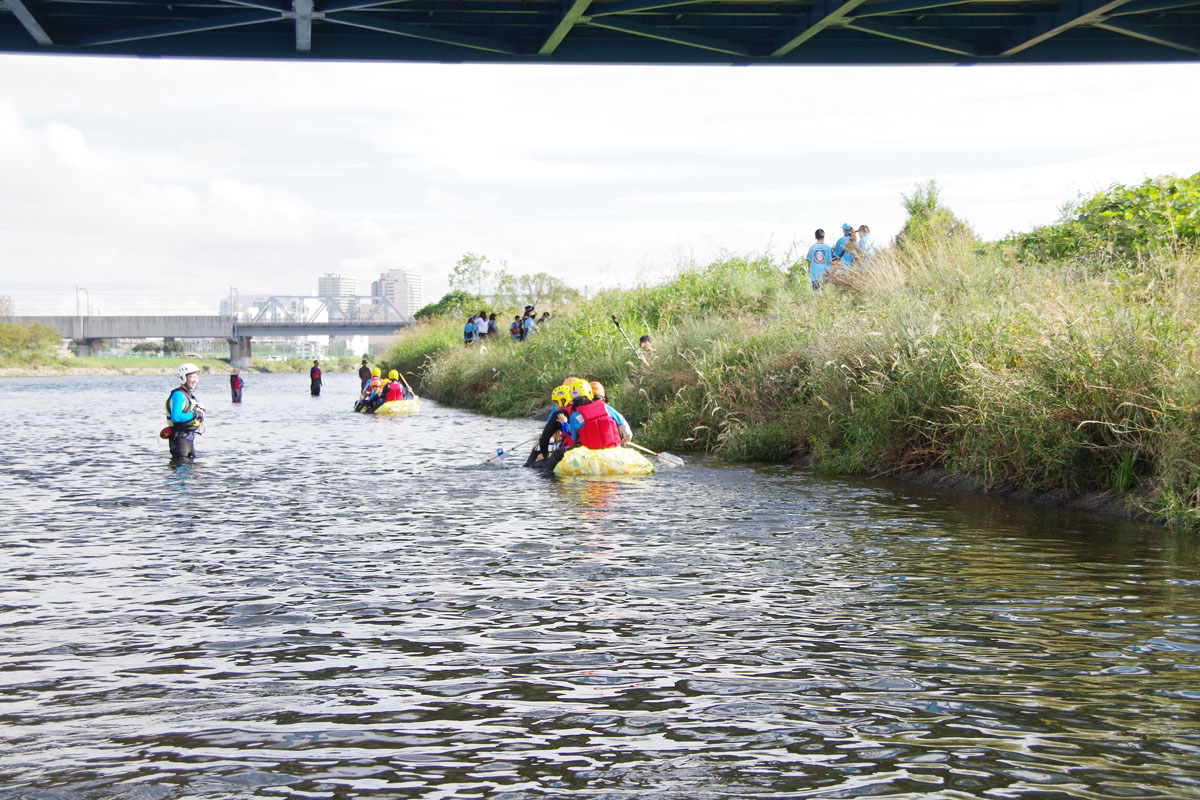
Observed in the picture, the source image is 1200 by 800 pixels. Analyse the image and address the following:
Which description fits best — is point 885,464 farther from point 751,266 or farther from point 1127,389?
point 751,266

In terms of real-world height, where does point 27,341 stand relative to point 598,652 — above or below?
above

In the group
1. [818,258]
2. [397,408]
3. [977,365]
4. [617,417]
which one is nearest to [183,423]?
[617,417]

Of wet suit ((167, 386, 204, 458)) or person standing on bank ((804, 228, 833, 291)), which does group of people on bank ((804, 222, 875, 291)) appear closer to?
person standing on bank ((804, 228, 833, 291))

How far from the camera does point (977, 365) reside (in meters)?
12.0

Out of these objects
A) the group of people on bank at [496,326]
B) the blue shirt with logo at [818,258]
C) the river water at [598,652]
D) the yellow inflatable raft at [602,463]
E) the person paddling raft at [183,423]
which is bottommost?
the river water at [598,652]

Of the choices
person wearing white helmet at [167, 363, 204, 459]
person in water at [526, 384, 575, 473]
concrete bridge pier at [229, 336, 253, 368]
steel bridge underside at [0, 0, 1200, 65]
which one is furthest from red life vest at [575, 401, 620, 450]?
concrete bridge pier at [229, 336, 253, 368]

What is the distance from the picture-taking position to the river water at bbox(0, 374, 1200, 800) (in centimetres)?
427

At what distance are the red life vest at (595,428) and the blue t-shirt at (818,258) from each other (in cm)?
906

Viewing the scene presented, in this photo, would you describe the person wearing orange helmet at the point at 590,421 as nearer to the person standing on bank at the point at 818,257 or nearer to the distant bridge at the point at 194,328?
the person standing on bank at the point at 818,257

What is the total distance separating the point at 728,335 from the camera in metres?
19.2

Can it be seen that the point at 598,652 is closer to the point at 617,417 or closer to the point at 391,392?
the point at 617,417

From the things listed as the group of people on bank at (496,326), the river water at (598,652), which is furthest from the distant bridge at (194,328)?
the river water at (598,652)

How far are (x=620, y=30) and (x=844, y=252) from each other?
26.4 ft

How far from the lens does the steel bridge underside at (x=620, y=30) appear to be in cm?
1700
